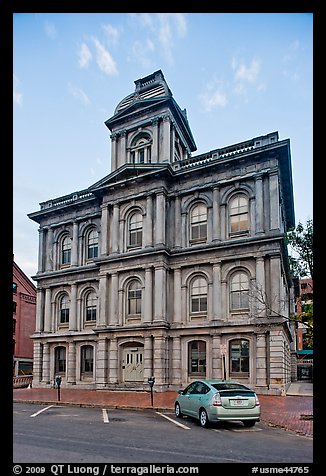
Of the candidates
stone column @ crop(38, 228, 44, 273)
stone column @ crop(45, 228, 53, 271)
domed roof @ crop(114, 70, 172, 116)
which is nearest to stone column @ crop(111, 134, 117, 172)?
domed roof @ crop(114, 70, 172, 116)

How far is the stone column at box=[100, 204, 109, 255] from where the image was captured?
105 feet

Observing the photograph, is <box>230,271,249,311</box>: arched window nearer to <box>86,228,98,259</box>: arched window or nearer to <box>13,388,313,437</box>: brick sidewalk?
<box>13,388,313,437</box>: brick sidewalk

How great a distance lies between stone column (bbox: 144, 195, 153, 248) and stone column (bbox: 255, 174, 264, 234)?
6.88 m

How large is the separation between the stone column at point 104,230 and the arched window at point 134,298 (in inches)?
121

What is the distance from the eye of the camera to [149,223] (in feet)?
100

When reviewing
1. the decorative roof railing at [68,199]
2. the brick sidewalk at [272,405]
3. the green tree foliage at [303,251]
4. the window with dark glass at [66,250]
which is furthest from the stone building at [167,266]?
the green tree foliage at [303,251]

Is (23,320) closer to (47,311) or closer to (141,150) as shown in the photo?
(47,311)

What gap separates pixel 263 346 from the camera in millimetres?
25688

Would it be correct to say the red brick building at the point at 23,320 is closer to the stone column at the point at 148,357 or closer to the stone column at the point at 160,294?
the stone column at the point at 148,357

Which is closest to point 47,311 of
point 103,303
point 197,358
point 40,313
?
point 40,313

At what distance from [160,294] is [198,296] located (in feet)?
7.65

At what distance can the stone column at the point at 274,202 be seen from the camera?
26641 millimetres
